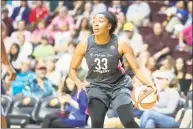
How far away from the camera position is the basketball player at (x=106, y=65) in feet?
23.5

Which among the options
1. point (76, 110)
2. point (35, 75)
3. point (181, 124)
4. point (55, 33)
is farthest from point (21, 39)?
point (181, 124)

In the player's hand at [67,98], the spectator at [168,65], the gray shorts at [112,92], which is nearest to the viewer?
the gray shorts at [112,92]

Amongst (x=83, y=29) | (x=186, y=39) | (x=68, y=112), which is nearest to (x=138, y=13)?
(x=83, y=29)

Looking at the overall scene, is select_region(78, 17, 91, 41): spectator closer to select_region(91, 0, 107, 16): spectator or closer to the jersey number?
select_region(91, 0, 107, 16): spectator

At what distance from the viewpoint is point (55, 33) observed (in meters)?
13.4

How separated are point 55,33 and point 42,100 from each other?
→ 7.96 feet

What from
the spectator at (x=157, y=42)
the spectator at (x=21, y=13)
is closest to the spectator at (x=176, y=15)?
the spectator at (x=157, y=42)

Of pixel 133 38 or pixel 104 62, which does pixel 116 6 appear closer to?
pixel 133 38

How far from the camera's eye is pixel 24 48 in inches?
515

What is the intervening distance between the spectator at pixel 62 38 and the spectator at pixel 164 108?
9.07ft

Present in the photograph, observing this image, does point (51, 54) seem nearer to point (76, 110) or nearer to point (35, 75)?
point (35, 75)

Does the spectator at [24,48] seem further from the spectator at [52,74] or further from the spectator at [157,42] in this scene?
the spectator at [157,42]

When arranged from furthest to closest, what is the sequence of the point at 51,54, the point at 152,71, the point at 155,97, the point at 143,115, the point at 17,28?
the point at 17,28
the point at 51,54
the point at 152,71
the point at 143,115
the point at 155,97

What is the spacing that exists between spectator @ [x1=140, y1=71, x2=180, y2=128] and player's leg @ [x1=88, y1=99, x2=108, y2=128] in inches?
112
